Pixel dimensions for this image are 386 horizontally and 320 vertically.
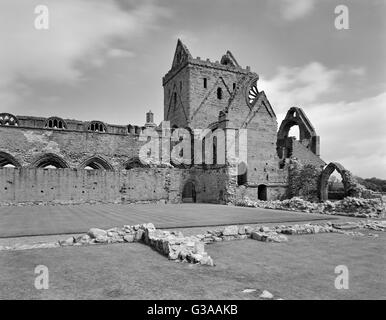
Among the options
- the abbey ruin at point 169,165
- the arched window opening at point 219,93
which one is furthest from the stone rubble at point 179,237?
the arched window opening at point 219,93

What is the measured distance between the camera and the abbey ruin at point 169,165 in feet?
75.2

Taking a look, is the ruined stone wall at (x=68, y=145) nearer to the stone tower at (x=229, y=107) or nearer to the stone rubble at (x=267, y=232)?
the stone tower at (x=229, y=107)

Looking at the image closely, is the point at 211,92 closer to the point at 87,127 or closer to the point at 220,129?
the point at 220,129

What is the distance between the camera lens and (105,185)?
24.3m

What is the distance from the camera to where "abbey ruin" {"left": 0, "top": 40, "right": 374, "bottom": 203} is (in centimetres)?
2291

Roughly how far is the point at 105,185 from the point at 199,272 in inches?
795

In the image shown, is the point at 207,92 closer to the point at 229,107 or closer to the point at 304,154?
the point at 229,107

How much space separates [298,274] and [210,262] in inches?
60.9

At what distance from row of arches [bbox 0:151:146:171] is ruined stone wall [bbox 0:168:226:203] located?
6.00 meters

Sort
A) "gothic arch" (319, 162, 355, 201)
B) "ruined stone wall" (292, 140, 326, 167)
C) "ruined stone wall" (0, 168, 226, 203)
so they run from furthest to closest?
"ruined stone wall" (292, 140, 326, 167) → "ruined stone wall" (0, 168, 226, 203) → "gothic arch" (319, 162, 355, 201)

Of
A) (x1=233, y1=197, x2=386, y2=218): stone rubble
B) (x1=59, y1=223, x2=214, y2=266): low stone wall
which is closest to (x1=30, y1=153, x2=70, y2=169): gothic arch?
(x1=233, y1=197, x2=386, y2=218): stone rubble

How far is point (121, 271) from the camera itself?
5348mm

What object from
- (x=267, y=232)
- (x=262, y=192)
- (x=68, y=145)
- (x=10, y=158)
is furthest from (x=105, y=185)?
(x=267, y=232)

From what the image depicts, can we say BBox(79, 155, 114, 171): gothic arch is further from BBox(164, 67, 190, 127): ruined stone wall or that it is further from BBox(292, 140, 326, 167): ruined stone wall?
BBox(292, 140, 326, 167): ruined stone wall
